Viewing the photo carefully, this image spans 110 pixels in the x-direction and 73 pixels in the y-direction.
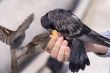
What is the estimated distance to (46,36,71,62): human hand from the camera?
84 cm

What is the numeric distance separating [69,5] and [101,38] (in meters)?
0.58

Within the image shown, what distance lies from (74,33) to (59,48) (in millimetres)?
87

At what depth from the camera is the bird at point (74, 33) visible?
0.80m

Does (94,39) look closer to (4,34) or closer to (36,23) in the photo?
(4,34)

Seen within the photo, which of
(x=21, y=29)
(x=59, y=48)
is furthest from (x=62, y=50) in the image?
(x=21, y=29)

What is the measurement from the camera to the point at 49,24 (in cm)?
80

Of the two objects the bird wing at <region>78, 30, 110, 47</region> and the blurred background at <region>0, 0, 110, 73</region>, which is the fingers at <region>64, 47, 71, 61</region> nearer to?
the bird wing at <region>78, 30, 110, 47</region>

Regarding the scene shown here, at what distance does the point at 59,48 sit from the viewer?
2.86 feet

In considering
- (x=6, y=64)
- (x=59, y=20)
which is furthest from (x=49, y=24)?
(x=6, y=64)

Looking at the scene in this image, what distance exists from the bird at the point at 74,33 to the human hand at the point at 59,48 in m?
0.03

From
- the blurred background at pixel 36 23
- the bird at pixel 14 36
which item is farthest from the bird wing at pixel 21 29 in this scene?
the blurred background at pixel 36 23

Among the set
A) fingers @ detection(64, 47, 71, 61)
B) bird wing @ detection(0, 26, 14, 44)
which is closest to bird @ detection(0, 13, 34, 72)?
bird wing @ detection(0, 26, 14, 44)

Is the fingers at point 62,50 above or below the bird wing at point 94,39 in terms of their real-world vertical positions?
below

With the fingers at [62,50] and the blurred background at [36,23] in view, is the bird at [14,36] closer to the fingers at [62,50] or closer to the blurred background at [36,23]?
the fingers at [62,50]
